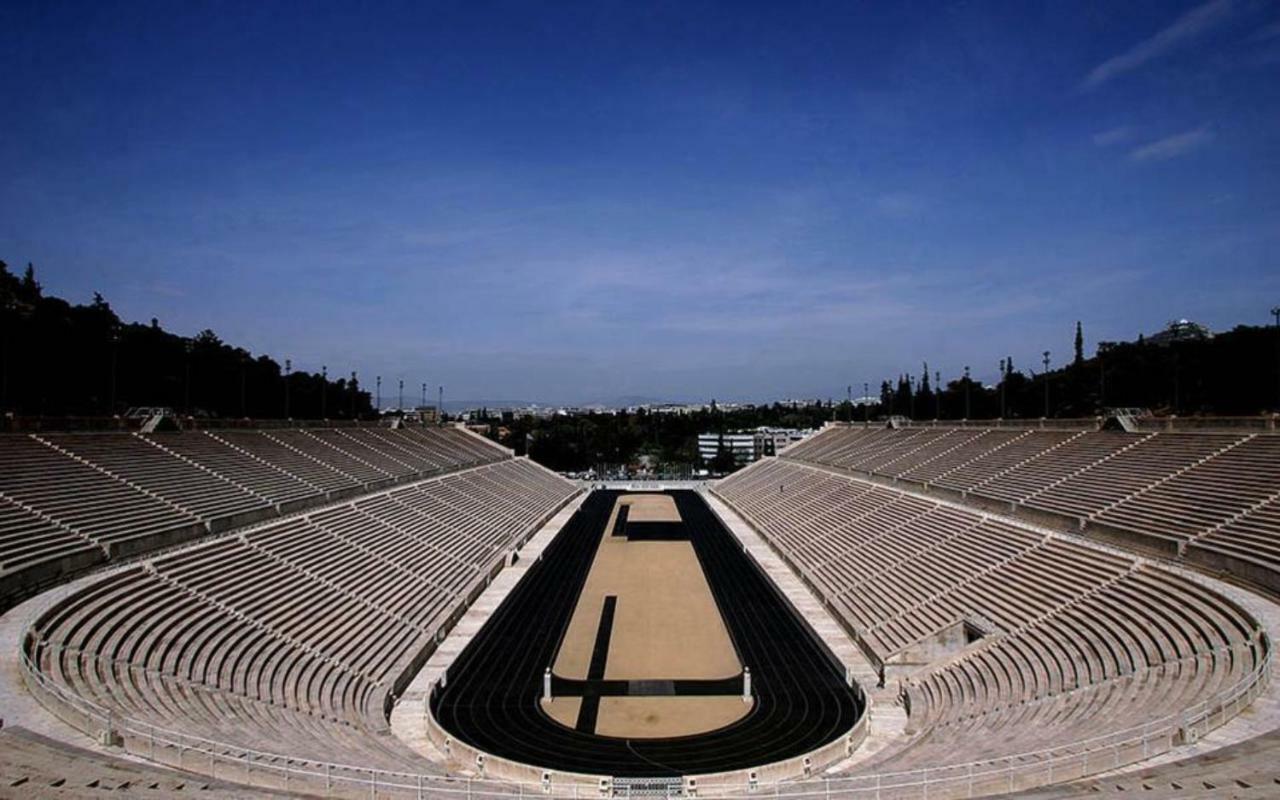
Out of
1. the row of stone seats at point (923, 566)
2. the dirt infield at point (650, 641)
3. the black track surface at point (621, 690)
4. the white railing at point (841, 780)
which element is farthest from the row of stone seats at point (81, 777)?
the row of stone seats at point (923, 566)

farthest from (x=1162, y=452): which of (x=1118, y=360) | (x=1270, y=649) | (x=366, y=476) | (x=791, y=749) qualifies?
(x=1118, y=360)

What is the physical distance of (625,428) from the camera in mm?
120375

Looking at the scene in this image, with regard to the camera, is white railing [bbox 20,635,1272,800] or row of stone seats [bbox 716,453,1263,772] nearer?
white railing [bbox 20,635,1272,800]

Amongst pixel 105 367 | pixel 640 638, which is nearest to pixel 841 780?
pixel 640 638

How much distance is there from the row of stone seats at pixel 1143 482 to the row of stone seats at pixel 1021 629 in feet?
4.93

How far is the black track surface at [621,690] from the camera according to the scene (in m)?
15.3

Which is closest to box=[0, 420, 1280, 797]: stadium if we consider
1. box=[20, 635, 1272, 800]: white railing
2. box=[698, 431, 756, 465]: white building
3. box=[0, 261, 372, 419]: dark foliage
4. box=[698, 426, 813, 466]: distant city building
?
box=[20, 635, 1272, 800]: white railing

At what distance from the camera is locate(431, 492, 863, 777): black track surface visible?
15.3m

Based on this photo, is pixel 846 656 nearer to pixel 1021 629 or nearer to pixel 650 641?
pixel 1021 629

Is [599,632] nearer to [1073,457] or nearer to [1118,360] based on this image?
[1073,457]

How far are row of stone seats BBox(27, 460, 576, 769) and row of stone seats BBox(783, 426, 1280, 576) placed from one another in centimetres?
1837

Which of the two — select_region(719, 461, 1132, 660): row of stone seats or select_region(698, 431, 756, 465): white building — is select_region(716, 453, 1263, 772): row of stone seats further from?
select_region(698, 431, 756, 465): white building

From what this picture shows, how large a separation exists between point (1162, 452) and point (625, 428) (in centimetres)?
9546

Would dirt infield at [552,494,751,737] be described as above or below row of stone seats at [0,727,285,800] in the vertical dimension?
below
